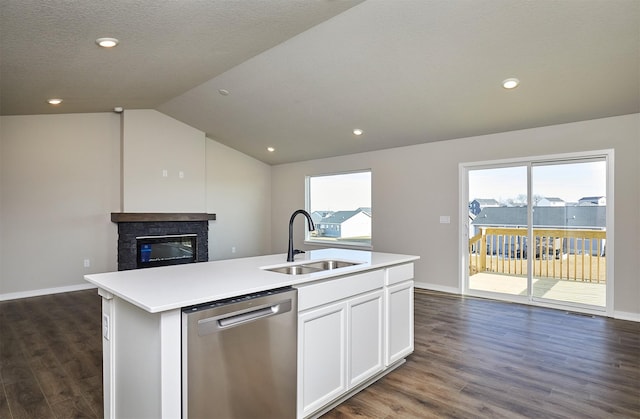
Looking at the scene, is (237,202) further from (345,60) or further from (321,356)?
(321,356)

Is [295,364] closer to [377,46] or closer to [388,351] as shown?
[388,351]

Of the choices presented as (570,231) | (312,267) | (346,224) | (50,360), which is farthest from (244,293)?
(346,224)

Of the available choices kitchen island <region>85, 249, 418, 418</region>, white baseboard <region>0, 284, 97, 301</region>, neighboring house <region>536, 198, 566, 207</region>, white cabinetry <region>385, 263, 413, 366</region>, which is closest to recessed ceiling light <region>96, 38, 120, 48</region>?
kitchen island <region>85, 249, 418, 418</region>

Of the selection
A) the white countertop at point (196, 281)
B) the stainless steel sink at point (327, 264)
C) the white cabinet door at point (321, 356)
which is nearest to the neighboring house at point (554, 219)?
the white countertop at point (196, 281)

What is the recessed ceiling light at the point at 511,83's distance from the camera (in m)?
3.56

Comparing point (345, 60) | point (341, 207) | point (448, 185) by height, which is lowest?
point (341, 207)

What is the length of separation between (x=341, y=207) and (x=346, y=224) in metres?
0.35

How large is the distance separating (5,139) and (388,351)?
5774 mm

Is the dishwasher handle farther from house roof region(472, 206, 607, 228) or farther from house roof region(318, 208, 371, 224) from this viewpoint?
house roof region(318, 208, 371, 224)

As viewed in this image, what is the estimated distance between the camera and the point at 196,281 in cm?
182

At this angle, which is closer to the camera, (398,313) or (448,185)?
(398,313)

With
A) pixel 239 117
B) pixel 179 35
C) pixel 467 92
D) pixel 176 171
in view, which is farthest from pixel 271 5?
pixel 176 171

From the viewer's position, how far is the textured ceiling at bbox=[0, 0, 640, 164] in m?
2.66

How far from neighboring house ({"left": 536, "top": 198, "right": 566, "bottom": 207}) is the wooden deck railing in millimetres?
317
